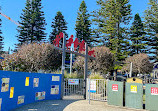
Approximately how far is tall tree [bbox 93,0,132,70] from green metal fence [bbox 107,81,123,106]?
769 inches

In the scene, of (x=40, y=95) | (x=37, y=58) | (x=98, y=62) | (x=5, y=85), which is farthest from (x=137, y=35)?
(x=5, y=85)

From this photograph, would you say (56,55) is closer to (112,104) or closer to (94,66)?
(94,66)

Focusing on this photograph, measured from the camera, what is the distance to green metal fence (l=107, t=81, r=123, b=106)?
8655mm

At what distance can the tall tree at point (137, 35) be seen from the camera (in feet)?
111

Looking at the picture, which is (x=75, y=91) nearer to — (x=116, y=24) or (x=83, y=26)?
(x=116, y=24)

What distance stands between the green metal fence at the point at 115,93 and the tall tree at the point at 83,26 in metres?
28.5

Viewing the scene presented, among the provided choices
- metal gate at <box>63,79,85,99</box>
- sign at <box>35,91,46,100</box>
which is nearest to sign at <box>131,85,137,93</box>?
metal gate at <box>63,79,85,99</box>

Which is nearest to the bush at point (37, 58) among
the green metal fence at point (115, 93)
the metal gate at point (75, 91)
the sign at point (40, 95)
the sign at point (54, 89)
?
the metal gate at point (75, 91)

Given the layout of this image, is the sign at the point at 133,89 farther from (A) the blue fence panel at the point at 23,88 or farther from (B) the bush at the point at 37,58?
(B) the bush at the point at 37,58

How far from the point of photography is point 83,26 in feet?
124

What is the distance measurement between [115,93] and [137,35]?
28694 mm

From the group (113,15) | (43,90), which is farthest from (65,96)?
(113,15)

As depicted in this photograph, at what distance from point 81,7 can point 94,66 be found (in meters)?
20.9

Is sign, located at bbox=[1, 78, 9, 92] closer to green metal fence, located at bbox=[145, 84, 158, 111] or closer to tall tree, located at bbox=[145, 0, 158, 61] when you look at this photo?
green metal fence, located at bbox=[145, 84, 158, 111]
